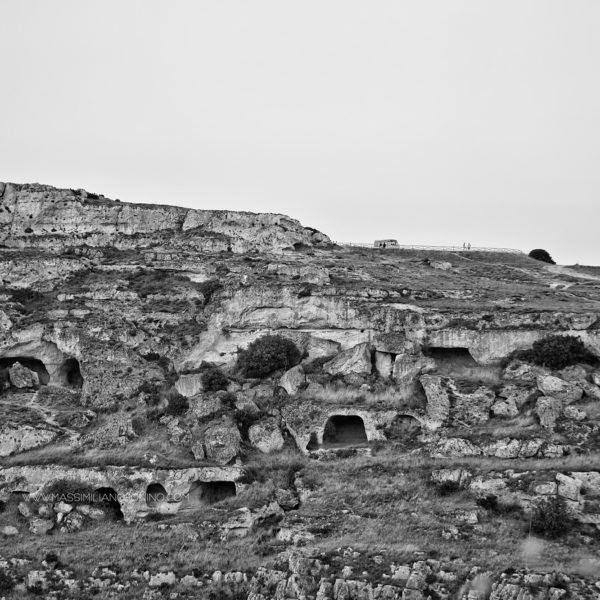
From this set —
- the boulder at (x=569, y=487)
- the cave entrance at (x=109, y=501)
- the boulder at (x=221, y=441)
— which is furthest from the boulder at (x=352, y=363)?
the boulder at (x=569, y=487)

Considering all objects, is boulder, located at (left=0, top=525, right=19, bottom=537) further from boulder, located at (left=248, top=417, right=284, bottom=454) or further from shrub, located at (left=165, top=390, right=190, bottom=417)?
boulder, located at (left=248, top=417, right=284, bottom=454)

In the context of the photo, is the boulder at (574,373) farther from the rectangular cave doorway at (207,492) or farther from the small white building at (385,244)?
the small white building at (385,244)

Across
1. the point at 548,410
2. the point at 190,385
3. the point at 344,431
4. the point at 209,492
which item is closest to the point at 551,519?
the point at 548,410

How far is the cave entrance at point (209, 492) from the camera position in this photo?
34.4m

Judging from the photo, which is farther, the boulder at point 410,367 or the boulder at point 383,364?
the boulder at point 383,364

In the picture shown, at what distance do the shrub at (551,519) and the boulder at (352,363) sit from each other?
1507 cm

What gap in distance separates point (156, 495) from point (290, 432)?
757 centimetres

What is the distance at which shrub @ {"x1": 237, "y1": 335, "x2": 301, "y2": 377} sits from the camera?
42875mm

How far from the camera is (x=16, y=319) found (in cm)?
4666

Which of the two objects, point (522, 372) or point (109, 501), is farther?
point (522, 372)

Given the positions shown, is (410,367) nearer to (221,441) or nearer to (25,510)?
(221,441)

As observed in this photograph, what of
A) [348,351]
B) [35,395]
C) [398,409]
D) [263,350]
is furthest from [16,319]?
[398,409]

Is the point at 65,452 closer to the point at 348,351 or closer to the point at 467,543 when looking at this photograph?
the point at 348,351

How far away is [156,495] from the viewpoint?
3466cm
